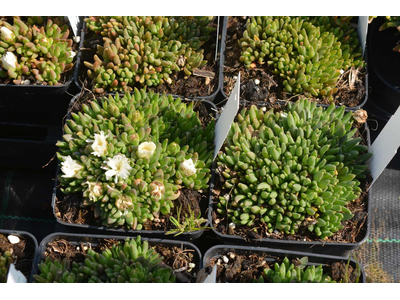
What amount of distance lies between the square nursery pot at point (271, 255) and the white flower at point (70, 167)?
0.78m

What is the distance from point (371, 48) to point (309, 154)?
125 cm

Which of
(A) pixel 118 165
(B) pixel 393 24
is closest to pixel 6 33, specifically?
(A) pixel 118 165

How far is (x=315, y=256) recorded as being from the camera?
2.13m

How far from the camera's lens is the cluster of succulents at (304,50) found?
2596mm

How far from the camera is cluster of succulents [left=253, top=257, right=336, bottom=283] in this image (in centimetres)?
202

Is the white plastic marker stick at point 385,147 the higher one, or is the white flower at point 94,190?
the white plastic marker stick at point 385,147

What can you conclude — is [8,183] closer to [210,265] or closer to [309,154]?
[210,265]

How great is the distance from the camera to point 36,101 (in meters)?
2.74

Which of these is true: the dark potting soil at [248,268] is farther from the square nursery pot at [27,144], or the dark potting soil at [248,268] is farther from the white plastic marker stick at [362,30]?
the white plastic marker stick at [362,30]

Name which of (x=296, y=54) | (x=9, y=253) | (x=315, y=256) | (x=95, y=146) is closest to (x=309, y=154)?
(x=315, y=256)

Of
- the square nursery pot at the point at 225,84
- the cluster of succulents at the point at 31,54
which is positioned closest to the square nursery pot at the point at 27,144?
the cluster of succulents at the point at 31,54

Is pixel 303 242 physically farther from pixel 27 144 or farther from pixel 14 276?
pixel 27 144

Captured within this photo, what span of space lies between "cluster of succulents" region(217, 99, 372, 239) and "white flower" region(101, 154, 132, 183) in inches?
20.3

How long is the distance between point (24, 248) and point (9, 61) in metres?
1.10
